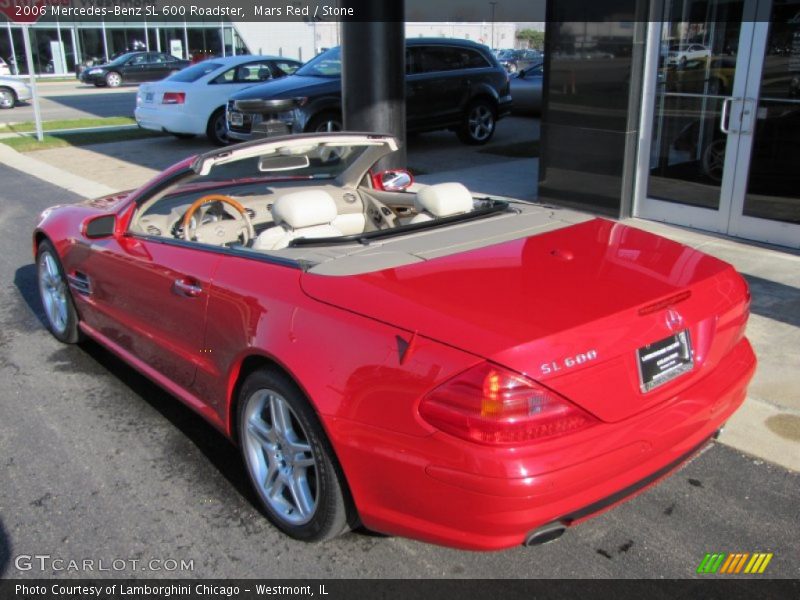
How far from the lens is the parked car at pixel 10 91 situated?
82.8 ft

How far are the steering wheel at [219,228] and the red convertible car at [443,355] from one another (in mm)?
206

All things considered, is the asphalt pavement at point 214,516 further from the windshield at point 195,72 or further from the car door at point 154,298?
the windshield at point 195,72

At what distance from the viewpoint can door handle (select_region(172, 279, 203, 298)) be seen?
3412 mm

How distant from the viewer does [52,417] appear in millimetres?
4238

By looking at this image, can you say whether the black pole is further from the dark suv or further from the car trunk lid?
the car trunk lid

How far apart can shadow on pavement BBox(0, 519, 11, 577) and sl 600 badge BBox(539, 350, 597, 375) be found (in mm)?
2265

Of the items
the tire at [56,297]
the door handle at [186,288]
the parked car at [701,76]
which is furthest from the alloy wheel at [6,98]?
the door handle at [186,288]

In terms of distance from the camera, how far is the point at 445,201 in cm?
375

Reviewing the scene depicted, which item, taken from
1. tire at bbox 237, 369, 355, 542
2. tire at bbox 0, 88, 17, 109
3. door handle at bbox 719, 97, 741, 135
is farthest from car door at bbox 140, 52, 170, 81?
tire at bbox 237, 369, 355, 542

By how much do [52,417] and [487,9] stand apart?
301 feet

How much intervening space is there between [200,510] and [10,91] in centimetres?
2649

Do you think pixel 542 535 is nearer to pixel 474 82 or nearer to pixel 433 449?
pixel 433 449

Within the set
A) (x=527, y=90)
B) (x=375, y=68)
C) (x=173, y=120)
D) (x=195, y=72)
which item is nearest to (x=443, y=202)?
(x=375, y=68)

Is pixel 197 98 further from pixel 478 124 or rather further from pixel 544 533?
pixel 544 533
